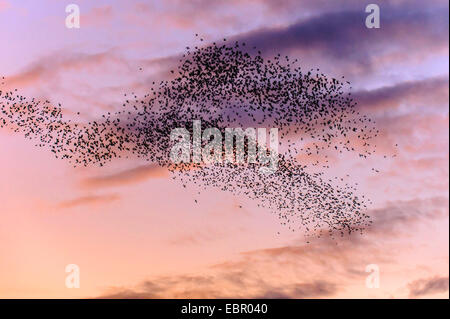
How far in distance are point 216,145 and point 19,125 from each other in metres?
12.8

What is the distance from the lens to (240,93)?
1682 inches
